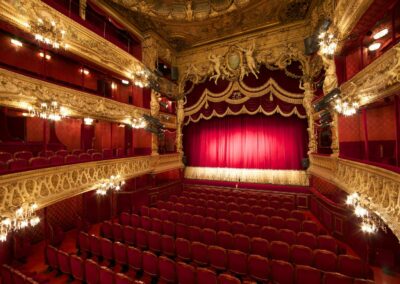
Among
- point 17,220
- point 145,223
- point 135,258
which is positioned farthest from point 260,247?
point 17,220

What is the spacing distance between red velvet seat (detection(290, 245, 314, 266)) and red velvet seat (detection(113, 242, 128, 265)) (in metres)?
3.64

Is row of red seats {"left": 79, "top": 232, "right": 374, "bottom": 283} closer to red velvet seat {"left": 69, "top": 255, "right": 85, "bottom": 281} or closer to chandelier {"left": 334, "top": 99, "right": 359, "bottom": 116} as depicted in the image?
red velvet seat {"left": 69, "top": 255, "right": 85, "bottom": 281}

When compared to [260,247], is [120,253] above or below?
below

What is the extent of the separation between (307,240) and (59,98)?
7.67 meters

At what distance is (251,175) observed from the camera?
37.4 ft

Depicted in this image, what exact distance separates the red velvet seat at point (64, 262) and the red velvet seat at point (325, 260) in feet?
16.8

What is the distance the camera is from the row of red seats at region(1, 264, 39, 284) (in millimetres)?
3612

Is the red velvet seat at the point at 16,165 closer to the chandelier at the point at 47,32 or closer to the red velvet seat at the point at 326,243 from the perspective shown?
the chandelier at the point at 47,32

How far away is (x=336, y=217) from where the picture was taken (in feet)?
19.9

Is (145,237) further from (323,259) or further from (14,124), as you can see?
(14,124)

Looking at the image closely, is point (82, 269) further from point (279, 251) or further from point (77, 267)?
point (279, 251)

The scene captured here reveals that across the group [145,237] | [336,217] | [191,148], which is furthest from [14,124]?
[336,217]

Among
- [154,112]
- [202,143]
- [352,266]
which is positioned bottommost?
[352,266]

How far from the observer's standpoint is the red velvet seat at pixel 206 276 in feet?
→ 11.3
